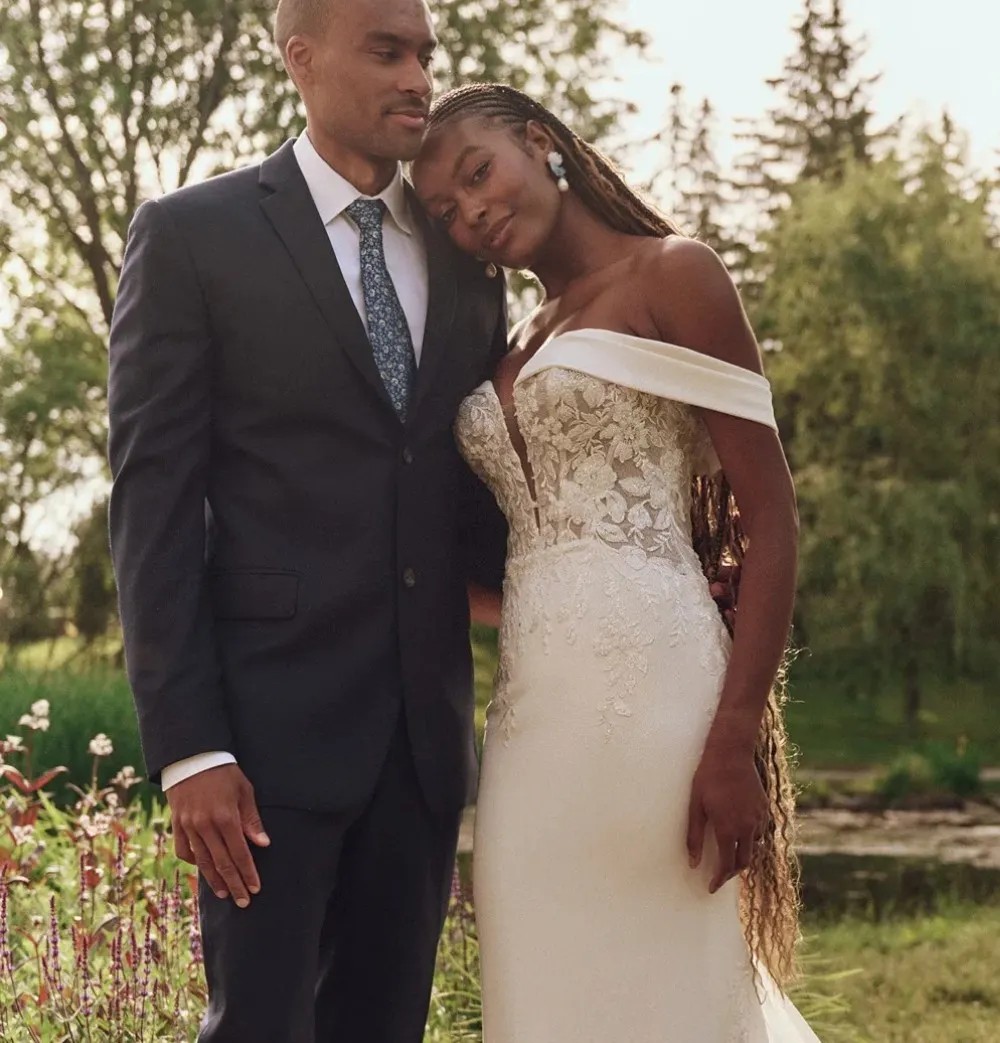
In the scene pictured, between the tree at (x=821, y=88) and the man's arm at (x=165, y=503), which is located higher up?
the tree at (x=821, y=88)

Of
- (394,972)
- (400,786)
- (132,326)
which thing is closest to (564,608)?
(400,786)

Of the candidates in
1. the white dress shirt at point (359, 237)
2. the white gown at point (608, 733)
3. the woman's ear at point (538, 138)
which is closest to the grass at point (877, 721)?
the white gown at point (608, 733)

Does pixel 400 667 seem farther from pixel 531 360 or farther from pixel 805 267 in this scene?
pixel 805 267

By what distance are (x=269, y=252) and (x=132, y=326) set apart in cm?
27

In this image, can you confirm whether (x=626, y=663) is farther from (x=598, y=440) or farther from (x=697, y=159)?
(x=697, y=159)

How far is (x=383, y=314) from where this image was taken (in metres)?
2.68

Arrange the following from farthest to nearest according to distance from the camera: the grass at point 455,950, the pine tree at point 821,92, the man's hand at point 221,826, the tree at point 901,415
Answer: the pine tree at point 821,92
the tree at point 901,415
the grass at point 455,950
the man's hand at point 221,826

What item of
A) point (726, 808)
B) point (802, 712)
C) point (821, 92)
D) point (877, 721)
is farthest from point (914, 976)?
point (821, 92)

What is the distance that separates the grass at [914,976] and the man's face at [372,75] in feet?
11.8

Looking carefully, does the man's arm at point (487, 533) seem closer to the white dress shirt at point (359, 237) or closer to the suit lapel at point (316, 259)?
the white dress shirt at point (359, 237)

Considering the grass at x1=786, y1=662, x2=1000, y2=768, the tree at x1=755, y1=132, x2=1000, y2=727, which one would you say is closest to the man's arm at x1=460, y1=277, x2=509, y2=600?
the grass at x1=786, y1=662, x2=1000, y2=768

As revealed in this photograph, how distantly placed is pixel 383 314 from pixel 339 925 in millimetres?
1069

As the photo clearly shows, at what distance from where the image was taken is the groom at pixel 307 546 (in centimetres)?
247

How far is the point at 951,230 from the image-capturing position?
53.1 ft
